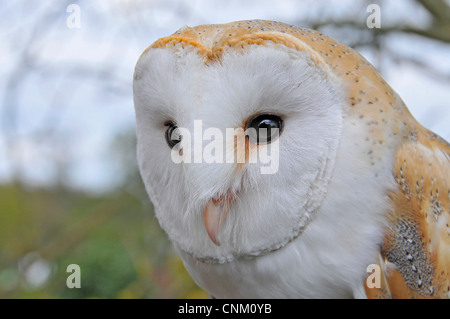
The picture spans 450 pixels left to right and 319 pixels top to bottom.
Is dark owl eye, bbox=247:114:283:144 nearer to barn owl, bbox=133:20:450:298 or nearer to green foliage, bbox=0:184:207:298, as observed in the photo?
barn owl, bbox=133:20:450:298

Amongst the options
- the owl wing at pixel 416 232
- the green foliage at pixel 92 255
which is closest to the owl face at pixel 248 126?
the owl wing at pixel 416 232

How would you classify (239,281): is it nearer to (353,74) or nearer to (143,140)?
(143,140)

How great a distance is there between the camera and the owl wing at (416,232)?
0.96 meters

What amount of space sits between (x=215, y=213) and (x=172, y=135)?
20 centimetres

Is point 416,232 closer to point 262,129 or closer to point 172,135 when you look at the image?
point 262,129

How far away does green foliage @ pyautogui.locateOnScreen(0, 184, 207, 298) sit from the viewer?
2711 mm

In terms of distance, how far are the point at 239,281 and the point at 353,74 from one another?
538mm

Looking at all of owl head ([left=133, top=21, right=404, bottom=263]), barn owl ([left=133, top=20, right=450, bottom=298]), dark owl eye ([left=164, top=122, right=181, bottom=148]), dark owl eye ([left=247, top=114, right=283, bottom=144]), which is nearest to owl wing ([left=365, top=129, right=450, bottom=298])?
barn owl ([left=133, top=20, right=450, bottom=298])

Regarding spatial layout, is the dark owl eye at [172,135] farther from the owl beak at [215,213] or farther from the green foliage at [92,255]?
the green foliage at [92,255]

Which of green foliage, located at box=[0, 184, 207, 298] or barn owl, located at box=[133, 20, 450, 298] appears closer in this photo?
barn owl, located at box=[133, 20, 450, 298]

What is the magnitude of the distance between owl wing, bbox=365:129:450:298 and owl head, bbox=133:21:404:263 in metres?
0.11

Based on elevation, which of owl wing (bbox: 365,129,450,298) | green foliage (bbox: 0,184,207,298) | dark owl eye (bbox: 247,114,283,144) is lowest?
owl wing (bbox: 365,129,450,298)

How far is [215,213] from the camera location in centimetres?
91
